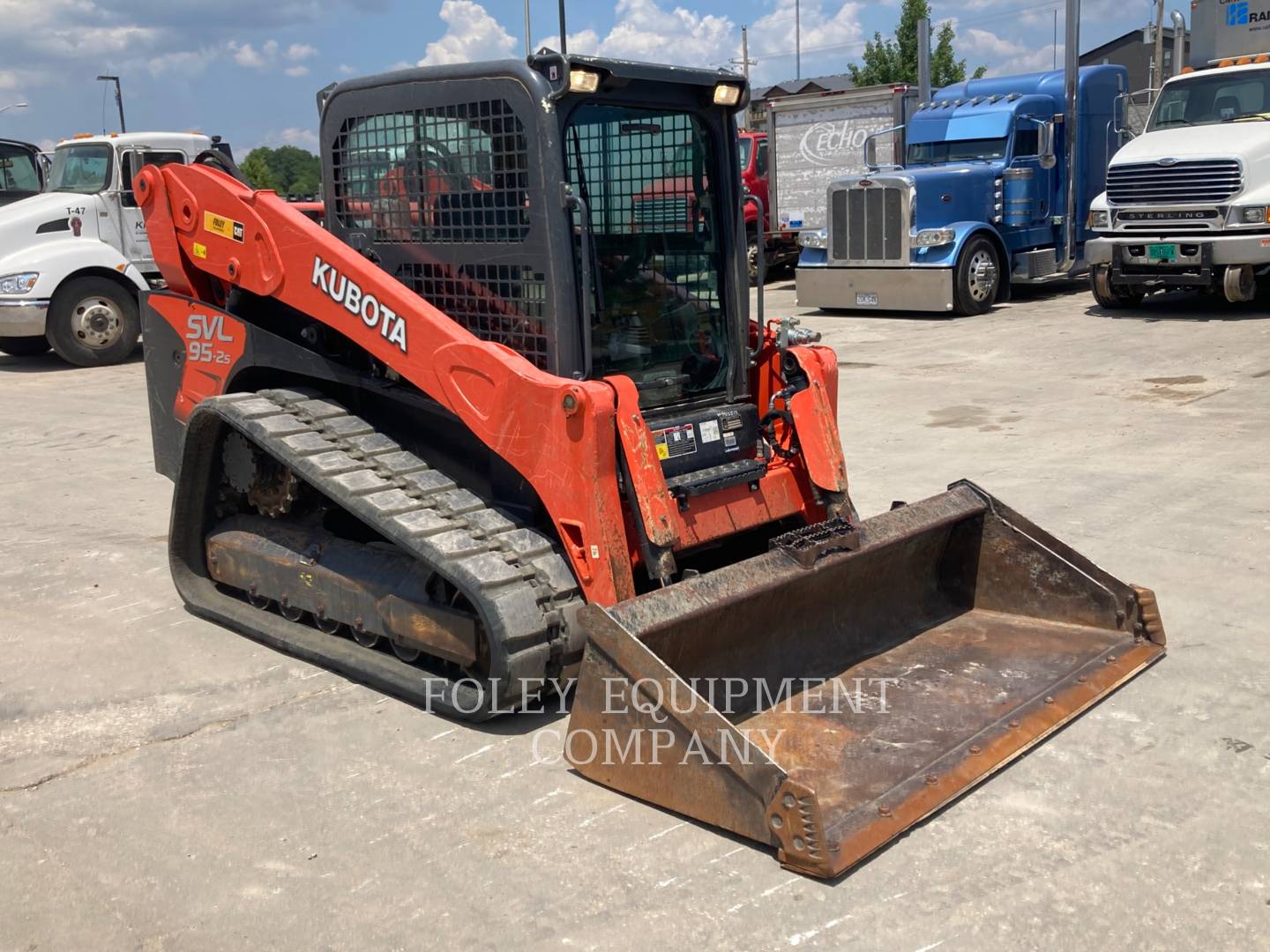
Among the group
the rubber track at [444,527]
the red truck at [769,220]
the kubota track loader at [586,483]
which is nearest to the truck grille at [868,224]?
the red truck at [769,220]

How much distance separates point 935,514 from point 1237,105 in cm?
1161

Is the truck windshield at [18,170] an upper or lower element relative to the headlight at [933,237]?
upper

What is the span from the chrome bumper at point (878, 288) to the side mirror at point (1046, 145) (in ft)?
7.23

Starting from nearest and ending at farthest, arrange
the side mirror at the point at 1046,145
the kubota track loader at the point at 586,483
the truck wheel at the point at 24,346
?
the kubota track loader at the point at 586,483, the truck wheel at the point at 24,346, the side mirror at the point at 1046,145

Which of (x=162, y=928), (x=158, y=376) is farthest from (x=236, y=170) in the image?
(x=162, y=928)

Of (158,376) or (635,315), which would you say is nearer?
(635,315)

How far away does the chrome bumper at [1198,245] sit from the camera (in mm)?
13422

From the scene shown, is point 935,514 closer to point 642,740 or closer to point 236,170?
point 642,740

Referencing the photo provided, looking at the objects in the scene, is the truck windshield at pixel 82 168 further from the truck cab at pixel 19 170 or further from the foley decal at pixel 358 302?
the foley decal at pixel 358 302

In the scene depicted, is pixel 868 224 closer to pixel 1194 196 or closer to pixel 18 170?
pixel 1194 196

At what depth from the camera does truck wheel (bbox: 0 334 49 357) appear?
14.7 meters

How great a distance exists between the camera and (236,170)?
9.27 metres

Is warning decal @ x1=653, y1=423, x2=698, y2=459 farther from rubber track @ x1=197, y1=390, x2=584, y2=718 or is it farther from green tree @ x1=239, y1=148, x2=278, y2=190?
green tree @ x1=239, y1=148, x2=278, y2=190

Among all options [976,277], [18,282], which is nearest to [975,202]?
[976,277]
